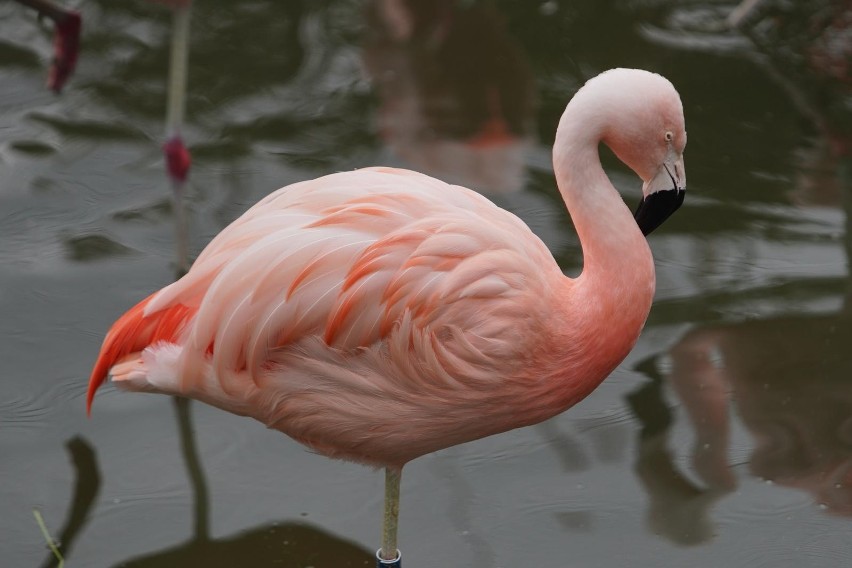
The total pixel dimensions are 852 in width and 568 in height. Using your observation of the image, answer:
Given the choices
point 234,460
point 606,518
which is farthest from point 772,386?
point 234,460

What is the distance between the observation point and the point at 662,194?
3186 mm

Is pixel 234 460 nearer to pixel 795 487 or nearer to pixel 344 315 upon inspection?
pixel 344 315

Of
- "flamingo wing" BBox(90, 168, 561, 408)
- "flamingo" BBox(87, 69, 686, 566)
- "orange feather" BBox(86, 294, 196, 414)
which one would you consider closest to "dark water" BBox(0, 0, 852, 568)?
"orange feather" BBox(86, 294, 196, 414)

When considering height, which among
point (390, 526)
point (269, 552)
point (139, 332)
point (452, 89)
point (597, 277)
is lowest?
point (269, 552)

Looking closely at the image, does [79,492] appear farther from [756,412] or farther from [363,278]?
[756,412]

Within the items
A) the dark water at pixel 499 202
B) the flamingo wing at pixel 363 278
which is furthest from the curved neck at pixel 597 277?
the dark water at pixel 499 202

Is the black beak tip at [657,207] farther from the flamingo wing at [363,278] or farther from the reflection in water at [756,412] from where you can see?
the reflection in water at [756,412]

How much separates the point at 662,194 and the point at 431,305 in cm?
67

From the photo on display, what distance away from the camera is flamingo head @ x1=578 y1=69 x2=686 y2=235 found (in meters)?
3.03

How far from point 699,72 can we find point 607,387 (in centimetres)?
261

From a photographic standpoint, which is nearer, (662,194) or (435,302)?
(435,302)

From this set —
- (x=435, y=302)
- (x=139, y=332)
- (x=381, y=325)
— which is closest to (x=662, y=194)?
(x=435, y=302)

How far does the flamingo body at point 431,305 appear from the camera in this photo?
308 centimetres

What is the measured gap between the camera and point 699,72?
6414 millimetres
